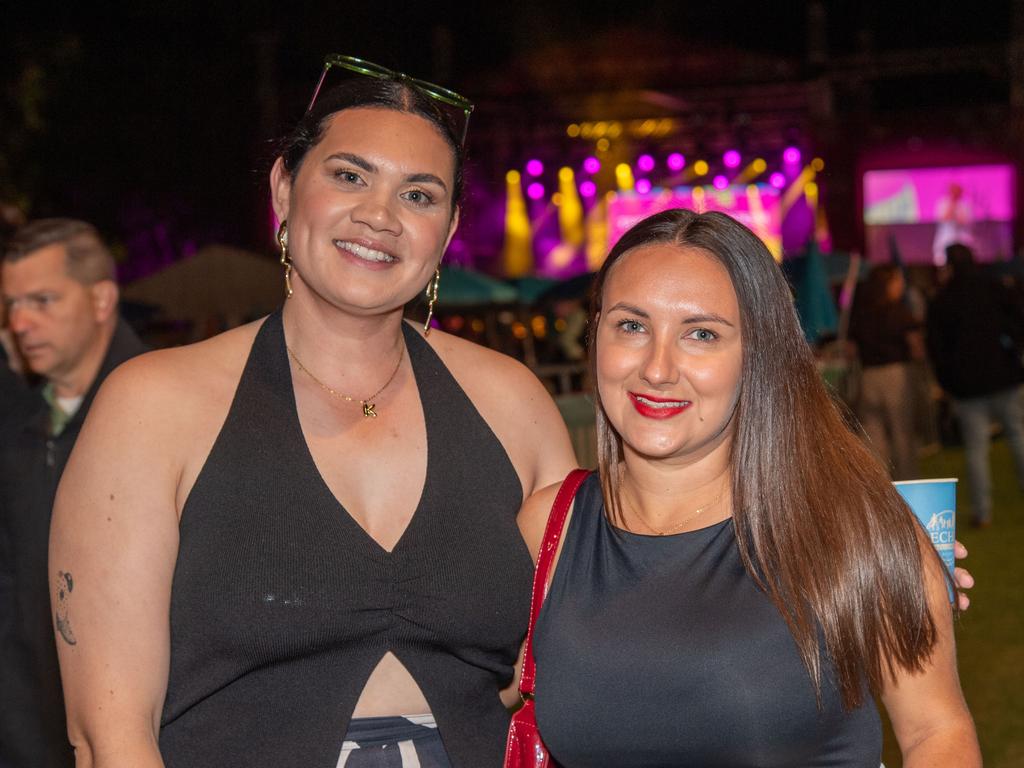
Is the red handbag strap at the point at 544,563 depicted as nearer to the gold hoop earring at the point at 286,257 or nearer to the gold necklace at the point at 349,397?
the gold necklace at the point at 349,397

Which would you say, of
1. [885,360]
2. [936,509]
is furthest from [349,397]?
[885,360]

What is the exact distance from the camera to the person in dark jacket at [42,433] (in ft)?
13.2

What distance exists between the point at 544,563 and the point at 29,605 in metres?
2.17

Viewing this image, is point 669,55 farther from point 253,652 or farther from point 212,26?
point 253,652

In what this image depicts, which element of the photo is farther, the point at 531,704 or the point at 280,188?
the point at 280,188

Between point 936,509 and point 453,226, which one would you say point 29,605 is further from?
point 936,509

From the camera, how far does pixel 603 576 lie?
2529 millimetres

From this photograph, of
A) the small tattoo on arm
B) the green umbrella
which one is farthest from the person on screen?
the small tattoo on arm

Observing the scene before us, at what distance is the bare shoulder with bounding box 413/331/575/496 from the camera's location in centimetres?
291

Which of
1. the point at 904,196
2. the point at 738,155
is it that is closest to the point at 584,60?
the point at 738,155

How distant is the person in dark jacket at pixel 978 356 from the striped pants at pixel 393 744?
8.33 metres

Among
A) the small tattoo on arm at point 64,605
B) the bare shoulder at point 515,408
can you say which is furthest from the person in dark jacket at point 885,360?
the small tattoo on arm at point 64,605

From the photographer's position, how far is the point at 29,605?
4035mm

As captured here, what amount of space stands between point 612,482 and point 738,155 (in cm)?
2255
